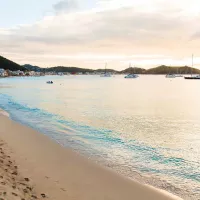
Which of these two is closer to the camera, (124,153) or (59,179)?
(59,179)

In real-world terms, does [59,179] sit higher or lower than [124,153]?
higher

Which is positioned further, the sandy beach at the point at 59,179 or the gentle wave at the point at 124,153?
the gentle wave at the point at 124,153

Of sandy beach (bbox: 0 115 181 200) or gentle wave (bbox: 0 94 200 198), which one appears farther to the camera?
gentle wave (bbox: 0 94 200 198)

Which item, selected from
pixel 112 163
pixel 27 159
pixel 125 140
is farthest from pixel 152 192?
pixel 125 140

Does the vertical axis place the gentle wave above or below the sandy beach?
below

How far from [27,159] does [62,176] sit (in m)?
2.35

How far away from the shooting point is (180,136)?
1997 centimetres

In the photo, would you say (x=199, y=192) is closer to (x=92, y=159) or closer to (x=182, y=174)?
(x=182, y=174)

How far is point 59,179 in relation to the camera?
30.6ft

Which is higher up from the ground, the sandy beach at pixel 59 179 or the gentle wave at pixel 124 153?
the sandy beach at pixel 59 179

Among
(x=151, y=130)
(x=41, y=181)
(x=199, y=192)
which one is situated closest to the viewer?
(x=41, y=181)

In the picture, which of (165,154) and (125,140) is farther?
(125,140)

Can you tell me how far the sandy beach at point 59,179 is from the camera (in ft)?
25.1

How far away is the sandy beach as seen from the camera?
764 centimetres
